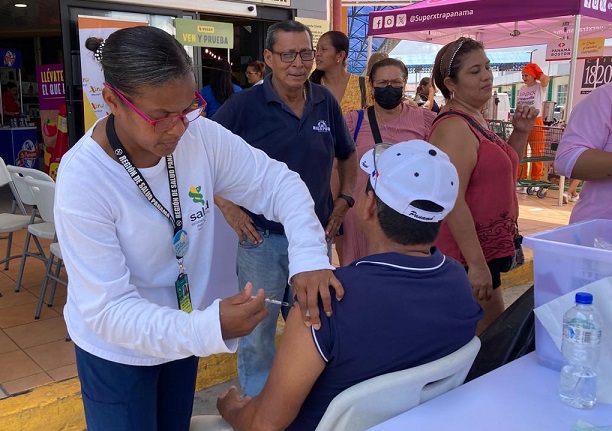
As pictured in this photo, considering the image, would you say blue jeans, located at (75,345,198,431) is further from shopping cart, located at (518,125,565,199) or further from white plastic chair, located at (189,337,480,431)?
shopping cart, located at (518,125,565,199)

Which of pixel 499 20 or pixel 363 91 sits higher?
pixel 499 20

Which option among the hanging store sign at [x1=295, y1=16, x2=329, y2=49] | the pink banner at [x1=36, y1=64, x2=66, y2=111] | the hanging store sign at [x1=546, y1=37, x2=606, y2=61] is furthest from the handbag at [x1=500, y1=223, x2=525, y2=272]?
the hanging store sign at [x1=546, y1=37, x2=606, y2=61]

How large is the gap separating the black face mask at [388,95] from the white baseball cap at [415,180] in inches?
77.4

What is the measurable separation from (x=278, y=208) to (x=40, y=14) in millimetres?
11115

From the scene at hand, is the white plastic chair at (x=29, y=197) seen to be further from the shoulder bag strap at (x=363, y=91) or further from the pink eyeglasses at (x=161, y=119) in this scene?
the pink eyeglasses at (x=161, y=119)

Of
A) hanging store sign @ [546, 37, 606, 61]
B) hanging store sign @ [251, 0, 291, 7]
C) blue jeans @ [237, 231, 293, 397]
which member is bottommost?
blue jeans @ [237, 231, 293, 397]

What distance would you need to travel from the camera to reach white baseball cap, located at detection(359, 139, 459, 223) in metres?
1.56

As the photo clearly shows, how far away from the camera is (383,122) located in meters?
3.64

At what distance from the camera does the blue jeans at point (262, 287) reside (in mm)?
2689

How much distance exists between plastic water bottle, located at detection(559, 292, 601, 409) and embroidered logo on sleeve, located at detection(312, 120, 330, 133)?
150 centimetres

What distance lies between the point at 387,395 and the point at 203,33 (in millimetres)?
4728

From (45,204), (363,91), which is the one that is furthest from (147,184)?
(363,91)

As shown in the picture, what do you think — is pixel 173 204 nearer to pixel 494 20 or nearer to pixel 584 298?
pixel 584 298

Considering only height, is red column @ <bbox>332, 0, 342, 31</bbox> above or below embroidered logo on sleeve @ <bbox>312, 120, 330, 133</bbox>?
above
